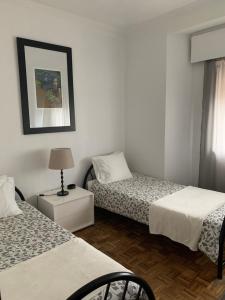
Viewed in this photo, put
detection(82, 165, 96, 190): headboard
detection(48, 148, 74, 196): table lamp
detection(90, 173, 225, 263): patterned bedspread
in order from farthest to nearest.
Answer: detection(82, 165, 96, 190): headboard → detection(48, 148, 74, 196): table lamp → detection(90, 173, 225, 263): patterned bedspread

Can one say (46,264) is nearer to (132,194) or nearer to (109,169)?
(132,194)

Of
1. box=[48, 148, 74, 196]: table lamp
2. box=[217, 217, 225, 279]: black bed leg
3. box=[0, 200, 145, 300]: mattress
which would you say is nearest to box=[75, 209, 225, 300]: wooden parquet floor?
box=[217, 217, 225, 279]: black bed leg

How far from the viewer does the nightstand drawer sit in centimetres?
260

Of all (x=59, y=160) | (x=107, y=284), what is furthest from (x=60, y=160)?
(x=107, y=284)

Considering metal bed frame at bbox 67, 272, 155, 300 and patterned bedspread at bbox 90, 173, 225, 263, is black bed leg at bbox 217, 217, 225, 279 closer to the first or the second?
patterned bedspread at bbox 90, 173, 225, 263

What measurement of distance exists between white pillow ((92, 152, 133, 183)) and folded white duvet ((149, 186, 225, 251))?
0.86m

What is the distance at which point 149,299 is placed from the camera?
1193 mm

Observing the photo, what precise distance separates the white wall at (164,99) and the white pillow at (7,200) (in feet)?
6.47

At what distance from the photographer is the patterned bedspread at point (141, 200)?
1989 mm

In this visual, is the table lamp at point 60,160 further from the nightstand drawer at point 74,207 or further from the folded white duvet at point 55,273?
the folded white duvet at point 55,273

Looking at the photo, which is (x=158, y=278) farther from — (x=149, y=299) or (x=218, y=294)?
(x=149, y=299)

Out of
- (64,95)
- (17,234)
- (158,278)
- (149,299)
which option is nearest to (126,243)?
(158,278)

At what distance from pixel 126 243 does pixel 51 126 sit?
5.35ft

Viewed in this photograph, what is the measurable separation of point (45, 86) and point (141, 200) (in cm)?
174
